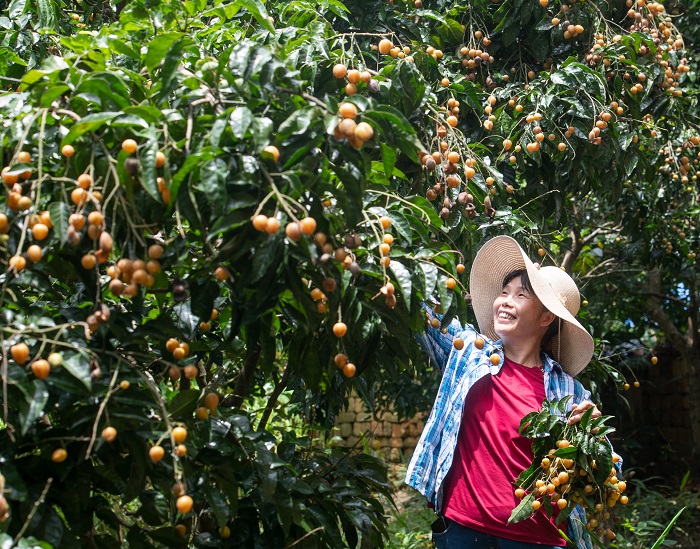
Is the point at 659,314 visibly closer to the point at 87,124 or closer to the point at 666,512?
the point at 666,512

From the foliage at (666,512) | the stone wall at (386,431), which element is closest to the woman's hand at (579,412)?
the foliage at (666,512)

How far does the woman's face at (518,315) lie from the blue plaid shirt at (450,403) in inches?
2.1

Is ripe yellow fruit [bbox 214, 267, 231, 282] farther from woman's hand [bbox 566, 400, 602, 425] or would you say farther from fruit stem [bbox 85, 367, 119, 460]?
woman's hand [bbox 566, 400, 602, 425]

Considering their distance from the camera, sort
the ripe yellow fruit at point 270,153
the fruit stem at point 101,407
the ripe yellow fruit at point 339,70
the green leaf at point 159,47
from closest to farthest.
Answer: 1. the fruit stem at point 101,407
2. the ripe yellow fruit at point 270,153
3. the green leaf at point 159,47
4. the ripe yellow fruit at point 339,70

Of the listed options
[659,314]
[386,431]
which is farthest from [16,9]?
[386,431]

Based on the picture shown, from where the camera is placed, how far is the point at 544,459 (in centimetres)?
198

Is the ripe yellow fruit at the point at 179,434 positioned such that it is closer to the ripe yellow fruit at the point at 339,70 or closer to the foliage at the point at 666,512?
the ripe yellow fruit at the point at 339,70

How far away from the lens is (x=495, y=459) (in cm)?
220

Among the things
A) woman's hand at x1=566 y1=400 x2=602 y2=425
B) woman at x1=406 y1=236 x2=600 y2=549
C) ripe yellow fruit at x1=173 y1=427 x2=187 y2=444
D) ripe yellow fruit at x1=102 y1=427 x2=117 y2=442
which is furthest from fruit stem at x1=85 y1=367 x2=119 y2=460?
woman's hand at x1=566 y1=400 x2=602 y2=425

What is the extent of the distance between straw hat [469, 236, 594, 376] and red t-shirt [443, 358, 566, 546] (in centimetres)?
15

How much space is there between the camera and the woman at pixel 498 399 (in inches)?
85.0

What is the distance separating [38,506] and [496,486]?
45.3 inches

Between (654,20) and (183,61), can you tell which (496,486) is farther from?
(654,20)

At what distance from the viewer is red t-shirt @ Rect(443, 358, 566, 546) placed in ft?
7.01
